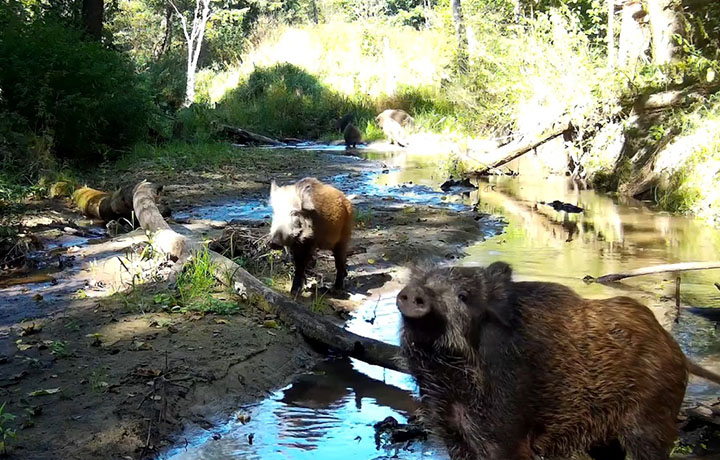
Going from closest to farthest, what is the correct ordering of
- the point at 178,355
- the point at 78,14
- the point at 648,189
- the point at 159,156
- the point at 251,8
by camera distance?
the point at 178,355, the point at 648,189, the point at 159,156, the point at 78,14, the point at 251,8

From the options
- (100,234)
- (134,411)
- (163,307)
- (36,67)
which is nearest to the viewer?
(134,411)

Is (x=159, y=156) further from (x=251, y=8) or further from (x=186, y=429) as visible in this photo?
(x=251, y=8)

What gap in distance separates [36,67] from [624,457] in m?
14.3

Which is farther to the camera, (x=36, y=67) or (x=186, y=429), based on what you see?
(x=36, y=67)

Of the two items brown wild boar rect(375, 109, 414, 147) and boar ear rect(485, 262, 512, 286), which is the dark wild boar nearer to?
brown wild boar rect(375, 109, 414, 147)

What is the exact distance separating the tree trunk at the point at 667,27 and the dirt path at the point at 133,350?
24.7 ft

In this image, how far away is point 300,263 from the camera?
724 cm

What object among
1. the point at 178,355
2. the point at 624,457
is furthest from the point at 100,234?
the point at 624,457

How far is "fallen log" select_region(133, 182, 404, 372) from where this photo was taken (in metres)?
5.47

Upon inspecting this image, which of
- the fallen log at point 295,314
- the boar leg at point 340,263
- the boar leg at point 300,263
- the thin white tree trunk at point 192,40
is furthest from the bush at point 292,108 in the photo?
the boar leg at point 300,263

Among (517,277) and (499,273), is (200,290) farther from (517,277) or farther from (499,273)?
(499,273)

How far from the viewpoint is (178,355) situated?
17.6 feet

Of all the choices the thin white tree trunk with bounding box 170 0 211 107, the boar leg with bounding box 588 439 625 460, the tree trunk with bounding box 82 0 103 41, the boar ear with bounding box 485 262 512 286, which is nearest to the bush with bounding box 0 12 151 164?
the tree trunk with bounding box 82 0 103 41

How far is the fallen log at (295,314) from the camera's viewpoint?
5469 mm
